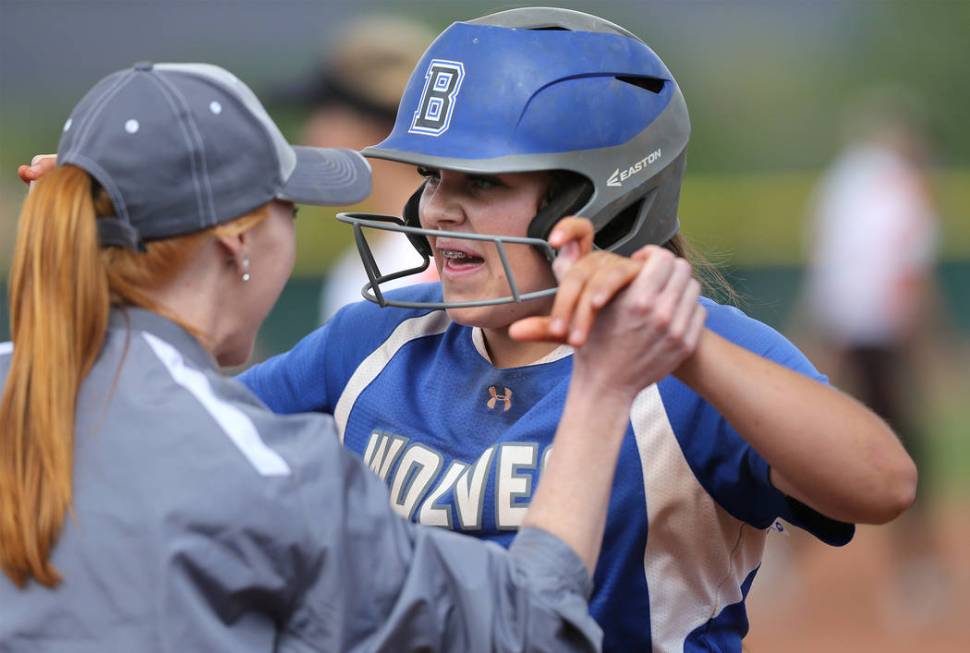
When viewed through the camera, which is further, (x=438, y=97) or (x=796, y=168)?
(x=796, y=168)

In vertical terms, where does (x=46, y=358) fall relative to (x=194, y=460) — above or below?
above

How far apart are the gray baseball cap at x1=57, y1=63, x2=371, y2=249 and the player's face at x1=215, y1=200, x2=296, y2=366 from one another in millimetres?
48

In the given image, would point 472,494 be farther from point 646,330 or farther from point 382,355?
point 646,330

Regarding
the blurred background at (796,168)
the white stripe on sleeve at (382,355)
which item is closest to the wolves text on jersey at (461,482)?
the white stripe on sleeve at (382,355)

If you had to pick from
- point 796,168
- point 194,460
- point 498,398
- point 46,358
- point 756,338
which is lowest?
point 796,168

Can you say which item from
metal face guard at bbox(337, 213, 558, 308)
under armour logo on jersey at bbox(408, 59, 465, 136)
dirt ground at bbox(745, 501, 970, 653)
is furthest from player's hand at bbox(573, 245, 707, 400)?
dirt ground at bbox(745, 501, 970, 653)

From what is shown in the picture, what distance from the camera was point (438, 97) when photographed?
244 cm

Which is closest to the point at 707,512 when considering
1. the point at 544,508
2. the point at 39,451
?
the point at 544,508

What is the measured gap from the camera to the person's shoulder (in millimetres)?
2246

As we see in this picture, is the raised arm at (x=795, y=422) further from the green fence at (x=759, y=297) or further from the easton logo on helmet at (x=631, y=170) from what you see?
the green fence at (x=759, y=297)

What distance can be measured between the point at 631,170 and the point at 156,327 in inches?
34.6

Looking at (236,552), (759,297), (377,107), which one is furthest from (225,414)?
(759,297)

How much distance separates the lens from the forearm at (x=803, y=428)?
2.04 meters

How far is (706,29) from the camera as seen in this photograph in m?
18.8
